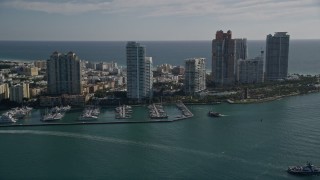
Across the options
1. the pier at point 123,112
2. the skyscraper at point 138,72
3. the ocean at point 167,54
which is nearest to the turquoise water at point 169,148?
the pier at point 123,112

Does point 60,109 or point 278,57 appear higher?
point 278,57

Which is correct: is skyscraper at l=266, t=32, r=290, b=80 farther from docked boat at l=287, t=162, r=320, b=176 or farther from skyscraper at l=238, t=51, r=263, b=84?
docked boat at l=287, t=162, r=320, b=176

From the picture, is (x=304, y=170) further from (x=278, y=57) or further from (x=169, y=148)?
(x=278, y=57)

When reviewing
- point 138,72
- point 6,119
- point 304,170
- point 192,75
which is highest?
point 138,72

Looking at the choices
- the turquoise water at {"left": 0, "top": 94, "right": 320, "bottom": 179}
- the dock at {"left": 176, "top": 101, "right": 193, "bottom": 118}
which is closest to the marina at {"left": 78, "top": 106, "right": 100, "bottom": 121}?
the turquoise water at {"left": 0, "top": 94, "right": 320, "bottom": 179}

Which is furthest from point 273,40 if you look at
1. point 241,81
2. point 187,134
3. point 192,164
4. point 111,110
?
point 192,164

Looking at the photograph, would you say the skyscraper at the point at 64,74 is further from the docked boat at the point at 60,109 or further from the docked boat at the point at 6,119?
the docked boat at the point at 6,119

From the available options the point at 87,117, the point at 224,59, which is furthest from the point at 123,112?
the point at 224,59

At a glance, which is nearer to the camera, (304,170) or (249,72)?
(304,170)
